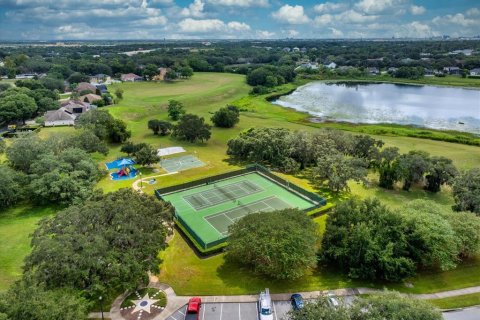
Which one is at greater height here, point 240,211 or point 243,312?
point 240,211

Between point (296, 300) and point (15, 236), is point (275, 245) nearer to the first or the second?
point (296, 300)

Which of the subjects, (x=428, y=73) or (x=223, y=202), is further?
(x=428, y=73)

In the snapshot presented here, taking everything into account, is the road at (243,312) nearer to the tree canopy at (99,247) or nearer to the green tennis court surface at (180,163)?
the tree canopy at (99,247)

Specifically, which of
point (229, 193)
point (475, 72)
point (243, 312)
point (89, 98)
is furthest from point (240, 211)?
point (475, 72)

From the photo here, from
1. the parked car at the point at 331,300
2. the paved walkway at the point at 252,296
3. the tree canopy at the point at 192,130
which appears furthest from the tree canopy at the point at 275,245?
the tree canopy at the point at 192,130

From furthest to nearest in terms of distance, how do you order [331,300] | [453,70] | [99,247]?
[453,70]
[331,300]
[99,247]

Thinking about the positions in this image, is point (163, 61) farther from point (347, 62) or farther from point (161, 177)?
point (161, 177)

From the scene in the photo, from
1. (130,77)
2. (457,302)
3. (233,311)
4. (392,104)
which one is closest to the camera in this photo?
(233,311)
